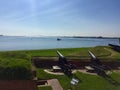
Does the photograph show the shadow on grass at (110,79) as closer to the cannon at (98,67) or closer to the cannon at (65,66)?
the cannon at (98,67)

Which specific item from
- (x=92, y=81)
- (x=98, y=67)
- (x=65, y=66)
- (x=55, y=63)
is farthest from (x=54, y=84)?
(x=55, y=63)

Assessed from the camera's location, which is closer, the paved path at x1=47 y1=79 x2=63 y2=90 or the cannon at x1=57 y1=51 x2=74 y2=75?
the paved path at x1=47 y1=79 x2=63 y2=90

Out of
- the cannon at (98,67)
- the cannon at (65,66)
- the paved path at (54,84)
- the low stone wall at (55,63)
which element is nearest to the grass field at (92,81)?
the paved path at (54,84)

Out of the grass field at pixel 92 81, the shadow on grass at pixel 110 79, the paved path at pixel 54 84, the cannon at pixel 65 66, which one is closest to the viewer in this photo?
the paved path at pixel 54 84

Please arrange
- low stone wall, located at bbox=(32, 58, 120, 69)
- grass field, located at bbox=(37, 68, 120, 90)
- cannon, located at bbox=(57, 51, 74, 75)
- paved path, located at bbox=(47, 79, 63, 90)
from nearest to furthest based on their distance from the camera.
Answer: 1. paved path, located at bbox=(47, 79, 63, 90)
2. grass field, located at bbox=(37, 68, 120, 90)
3. cannon, located at bbox=(57, 51, 74, 75)
4. low stone wall, located at bbox=(32, 58, 120, 69)

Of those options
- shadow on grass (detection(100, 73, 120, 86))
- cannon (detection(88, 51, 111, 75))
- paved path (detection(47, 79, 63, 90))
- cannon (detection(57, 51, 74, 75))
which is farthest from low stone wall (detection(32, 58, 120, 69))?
paved path (detection(47, 79, 63, 90))

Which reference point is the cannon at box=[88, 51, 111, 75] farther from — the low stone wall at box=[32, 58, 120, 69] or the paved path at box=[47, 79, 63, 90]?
the paved path at box=[47, 79, 63, 90]

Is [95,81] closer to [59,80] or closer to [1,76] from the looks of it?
[59,80]

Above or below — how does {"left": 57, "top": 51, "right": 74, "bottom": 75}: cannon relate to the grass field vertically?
above

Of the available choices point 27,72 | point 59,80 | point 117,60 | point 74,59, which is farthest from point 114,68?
point 27,72

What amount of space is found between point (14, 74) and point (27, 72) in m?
0.63

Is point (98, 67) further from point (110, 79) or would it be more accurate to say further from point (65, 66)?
point (110, 79)

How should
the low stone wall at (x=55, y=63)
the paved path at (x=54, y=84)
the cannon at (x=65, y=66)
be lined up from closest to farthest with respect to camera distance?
the paved path at (x=54, y=84) < the cannon at (x=65, y=66) < the low stone wall at (x=55, y=63)

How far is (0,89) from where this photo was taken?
35.6 ft
